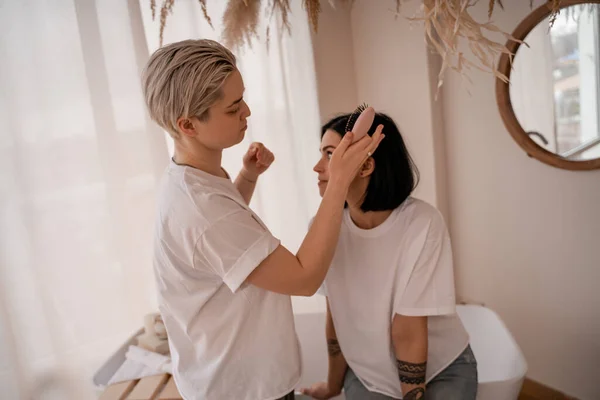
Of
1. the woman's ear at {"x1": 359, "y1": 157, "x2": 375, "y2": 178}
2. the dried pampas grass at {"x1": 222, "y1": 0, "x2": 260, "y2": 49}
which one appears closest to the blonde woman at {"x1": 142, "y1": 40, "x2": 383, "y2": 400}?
the woman's ear at {"x1": 359, "y1": 157, "x2": 375, "y2": 178}

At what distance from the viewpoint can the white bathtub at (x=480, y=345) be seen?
1475 millimetres

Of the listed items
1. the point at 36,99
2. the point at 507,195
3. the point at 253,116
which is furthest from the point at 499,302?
the point at 36,99

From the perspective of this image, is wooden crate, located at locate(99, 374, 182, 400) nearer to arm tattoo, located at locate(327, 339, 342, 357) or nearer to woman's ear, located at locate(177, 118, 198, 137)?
arm tattoo, located at locate(327, 339, 342, 357)

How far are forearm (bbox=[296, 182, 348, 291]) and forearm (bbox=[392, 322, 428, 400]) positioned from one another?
0.33m

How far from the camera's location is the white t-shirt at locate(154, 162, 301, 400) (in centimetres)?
89

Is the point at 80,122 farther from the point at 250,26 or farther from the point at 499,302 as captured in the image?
the point at 499,302

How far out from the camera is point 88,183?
57.6 inches

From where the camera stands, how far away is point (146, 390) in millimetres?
1385

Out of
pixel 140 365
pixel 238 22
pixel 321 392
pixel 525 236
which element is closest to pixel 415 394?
pixel 321 392

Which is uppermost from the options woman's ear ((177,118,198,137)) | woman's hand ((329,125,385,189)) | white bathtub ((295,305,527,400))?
woman's ear ((177,118,198,137))

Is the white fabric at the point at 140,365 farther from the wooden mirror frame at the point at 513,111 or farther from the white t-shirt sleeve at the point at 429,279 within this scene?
the wooden mirror frame at the point at 513,111

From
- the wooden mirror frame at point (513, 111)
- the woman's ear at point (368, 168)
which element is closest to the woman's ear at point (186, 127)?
the woman's ear at point (368, 168)

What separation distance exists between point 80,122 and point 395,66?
46.8 inches

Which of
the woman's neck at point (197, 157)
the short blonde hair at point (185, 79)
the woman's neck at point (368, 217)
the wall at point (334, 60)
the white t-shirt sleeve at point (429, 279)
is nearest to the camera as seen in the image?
the short blonde hair at point (185, 79)
